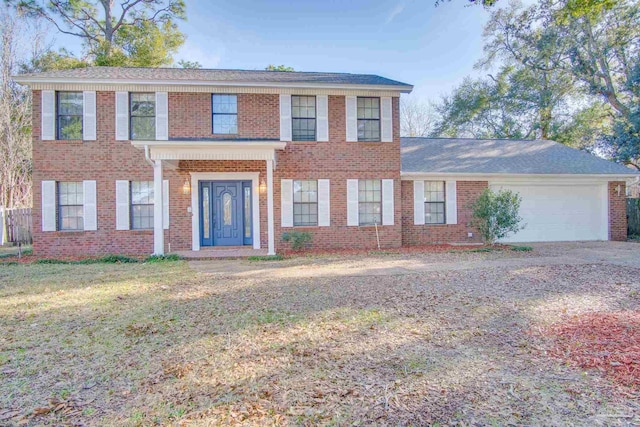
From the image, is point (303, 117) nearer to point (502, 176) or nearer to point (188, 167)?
point (188, 167)

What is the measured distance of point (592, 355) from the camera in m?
3.29

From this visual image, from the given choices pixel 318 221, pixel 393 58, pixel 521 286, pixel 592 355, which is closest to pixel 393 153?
pixel 318 221

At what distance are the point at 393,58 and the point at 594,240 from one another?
15.3m

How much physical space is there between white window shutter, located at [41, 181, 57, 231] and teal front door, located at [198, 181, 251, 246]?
407 cm

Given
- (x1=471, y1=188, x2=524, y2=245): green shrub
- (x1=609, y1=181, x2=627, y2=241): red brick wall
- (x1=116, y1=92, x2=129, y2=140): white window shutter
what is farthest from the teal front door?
(x1=609, y1=181, x2=627, y2=241): red brick wall

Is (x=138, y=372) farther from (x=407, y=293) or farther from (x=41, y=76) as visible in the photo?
(x=41, y=76)

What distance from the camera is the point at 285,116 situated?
35.7 feet

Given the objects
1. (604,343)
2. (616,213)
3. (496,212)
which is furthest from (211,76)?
(616,213)

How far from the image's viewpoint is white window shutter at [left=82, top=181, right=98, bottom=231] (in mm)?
10273

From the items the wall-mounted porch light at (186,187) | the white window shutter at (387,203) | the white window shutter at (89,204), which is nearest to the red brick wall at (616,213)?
the white window shutter at (387,203)

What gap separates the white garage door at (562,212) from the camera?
12.7 m

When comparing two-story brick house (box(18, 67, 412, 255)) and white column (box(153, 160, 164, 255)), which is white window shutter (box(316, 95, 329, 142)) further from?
white column (box(153, 160, 164, 255))

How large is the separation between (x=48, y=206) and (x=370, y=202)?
375 inches

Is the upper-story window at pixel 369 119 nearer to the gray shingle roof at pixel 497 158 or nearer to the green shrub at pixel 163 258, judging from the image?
the gray shingle roof at pixel 497 158
